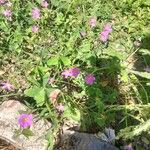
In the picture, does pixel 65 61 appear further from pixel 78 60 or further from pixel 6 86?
pixel 6 86

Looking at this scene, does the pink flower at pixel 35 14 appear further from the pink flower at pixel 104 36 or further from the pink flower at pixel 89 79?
the pink flower at pixel 89 79

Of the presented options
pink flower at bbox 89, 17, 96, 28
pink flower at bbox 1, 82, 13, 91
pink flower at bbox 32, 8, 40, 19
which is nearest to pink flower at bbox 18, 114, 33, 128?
pink flower at bbox 1, 82, 13, 91

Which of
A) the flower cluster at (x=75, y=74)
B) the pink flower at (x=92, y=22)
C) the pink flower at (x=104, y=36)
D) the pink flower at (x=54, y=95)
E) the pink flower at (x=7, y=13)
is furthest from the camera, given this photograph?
the pink flower at (x=92, y=22)

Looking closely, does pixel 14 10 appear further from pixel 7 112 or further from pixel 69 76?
pixel 7 112

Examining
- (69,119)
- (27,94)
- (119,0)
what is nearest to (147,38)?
(119,0)

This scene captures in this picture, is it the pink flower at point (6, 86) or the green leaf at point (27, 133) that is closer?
the green leaf at point (27, 133)

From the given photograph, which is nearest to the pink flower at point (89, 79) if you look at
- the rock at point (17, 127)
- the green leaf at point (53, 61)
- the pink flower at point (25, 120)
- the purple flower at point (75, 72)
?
the purple flower at point (75, 72)

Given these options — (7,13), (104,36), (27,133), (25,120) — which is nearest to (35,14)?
(7,13)
